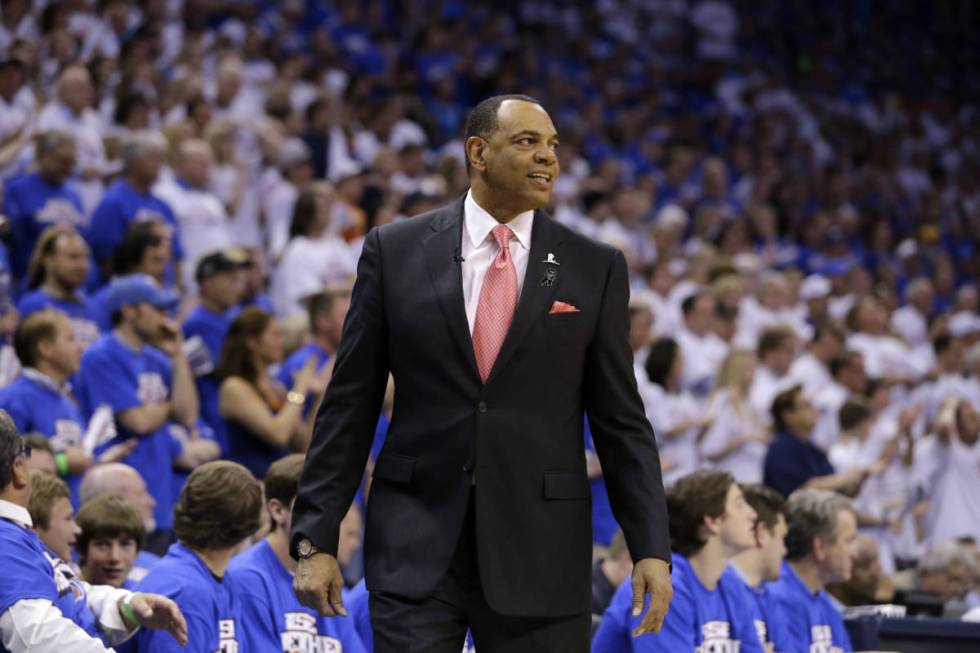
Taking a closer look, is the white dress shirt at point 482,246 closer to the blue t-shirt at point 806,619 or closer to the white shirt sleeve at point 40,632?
the white shirt sleeve at point 40,632

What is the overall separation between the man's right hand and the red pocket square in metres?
0.72

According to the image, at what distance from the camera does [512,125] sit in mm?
3316

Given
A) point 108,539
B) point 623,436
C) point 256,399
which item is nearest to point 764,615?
point 256,399

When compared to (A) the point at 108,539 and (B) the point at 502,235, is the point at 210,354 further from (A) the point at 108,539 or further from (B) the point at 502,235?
(B) the point at 502,235

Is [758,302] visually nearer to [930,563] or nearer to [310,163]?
[310,163]

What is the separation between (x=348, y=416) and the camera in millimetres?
3281

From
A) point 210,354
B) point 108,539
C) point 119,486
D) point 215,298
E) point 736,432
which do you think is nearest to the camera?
point 108,539

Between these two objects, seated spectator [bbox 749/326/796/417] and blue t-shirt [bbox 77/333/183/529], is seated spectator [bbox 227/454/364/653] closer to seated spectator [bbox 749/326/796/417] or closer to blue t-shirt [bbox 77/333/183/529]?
blue t-shirt [bbox 77/333/183/529]

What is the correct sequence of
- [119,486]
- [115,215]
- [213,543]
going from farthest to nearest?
1. [115,215]
2. [119,486]
3. [213,543]

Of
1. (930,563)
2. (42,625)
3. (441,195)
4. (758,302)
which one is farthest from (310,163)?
(42,625)

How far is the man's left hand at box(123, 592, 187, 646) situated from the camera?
3963mm

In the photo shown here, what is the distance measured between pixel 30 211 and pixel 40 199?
9 cm

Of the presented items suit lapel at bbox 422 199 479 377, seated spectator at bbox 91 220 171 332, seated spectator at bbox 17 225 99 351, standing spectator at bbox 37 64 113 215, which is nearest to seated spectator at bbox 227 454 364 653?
suit lapel at bbox 422 199 479 377

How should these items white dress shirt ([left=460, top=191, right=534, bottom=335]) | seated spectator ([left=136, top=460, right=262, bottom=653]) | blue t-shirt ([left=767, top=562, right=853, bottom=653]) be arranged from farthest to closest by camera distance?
1. blue t-shirt ([left=767, top=562, right=853, bottom=653])
2. seated spectator ([left=136, top=460, right=262, bottom=653])
3. white dress shirt ([left=460, top=191, right=534, bottom=335])
